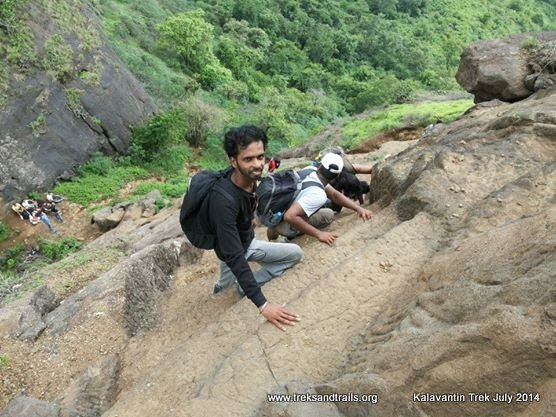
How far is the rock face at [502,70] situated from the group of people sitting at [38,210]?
13035mm

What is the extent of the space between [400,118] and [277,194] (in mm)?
11731

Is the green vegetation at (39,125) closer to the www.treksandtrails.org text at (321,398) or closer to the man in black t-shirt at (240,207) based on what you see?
the man in black t-shirt at (240,207)

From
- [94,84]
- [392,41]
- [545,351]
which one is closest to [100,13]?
[94,84]

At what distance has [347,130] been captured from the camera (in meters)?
16.7

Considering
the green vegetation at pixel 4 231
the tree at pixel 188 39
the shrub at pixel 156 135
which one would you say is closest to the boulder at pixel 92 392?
the green vegetation at pixel 4 231

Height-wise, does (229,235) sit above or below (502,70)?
above

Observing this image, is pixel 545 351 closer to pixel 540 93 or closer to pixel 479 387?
pixel 479 387

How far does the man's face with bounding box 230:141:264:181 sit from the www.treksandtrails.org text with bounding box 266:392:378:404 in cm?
159

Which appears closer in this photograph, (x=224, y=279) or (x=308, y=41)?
(x=224, y=279)

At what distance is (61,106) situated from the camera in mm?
18234

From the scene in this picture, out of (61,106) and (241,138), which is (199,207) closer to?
(241,138)

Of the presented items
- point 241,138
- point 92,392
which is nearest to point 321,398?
point 241,138

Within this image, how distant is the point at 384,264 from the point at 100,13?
3090 cm

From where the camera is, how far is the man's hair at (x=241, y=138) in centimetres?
357
